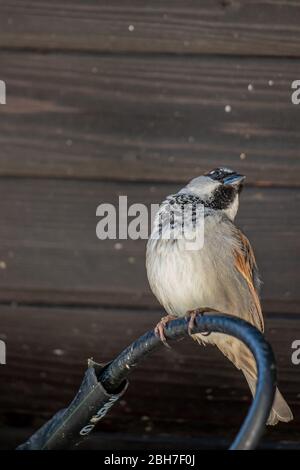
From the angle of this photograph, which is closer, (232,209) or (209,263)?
(209,263)

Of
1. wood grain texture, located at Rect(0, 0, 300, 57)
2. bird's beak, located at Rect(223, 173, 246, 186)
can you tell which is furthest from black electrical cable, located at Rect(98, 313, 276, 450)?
wood grain texture, located at Rect(0, 0, 300, 57)

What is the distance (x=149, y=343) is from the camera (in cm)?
111

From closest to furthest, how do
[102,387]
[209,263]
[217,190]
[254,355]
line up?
[254,355]
[102,387]
[209,263]
[217,190]

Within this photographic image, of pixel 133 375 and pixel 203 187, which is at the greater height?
pixel 203 187

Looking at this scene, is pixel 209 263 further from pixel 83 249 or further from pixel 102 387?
pixel 102 387

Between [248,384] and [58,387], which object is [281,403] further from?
[58,387]

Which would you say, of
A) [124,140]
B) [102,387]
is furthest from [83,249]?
[102,387]

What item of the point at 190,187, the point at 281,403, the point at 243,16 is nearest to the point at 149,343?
the point at 281,403

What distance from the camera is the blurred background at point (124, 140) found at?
1.73m

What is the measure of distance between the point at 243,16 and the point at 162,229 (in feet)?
1.49

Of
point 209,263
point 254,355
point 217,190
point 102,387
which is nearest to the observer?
point 254,355

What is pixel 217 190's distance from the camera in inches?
65.6

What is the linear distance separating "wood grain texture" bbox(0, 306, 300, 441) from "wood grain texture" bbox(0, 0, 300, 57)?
20.8 inches

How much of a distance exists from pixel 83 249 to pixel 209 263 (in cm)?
33
